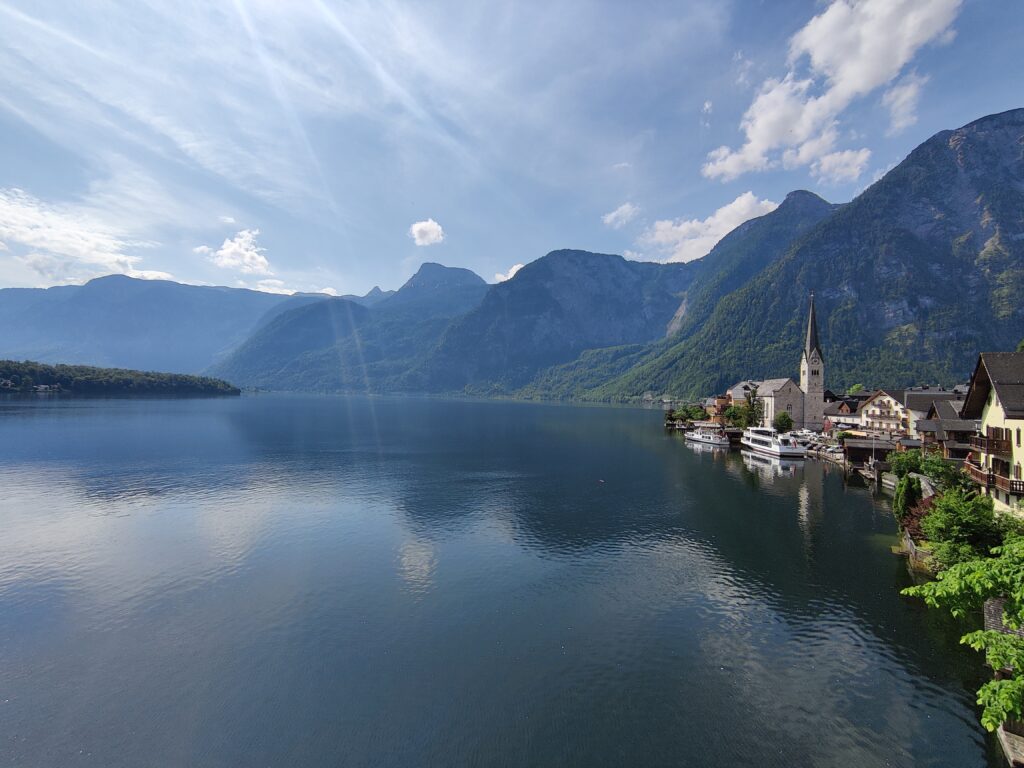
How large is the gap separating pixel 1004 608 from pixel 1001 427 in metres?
44.2

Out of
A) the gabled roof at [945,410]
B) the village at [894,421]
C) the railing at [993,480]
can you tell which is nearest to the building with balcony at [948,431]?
the gabled roof at [945,410]

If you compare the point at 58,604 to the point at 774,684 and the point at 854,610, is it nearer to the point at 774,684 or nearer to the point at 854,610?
the point at 774,684

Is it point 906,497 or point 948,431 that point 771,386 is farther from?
point 906,497

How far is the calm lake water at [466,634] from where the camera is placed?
76.7 ft

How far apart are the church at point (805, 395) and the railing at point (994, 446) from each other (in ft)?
350

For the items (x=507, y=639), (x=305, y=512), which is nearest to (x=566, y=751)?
(x=507, y=639)

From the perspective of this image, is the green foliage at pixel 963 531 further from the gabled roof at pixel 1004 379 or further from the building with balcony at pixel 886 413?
the building with balcony at pixel 886 413

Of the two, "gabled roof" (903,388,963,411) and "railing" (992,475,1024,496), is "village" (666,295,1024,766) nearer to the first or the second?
"railing" (992,475,1024,496)

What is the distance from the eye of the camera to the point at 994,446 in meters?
45.6

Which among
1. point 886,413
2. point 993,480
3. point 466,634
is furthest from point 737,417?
point 466,634

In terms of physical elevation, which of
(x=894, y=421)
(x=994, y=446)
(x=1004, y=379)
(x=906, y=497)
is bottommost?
(x=906, y=497)

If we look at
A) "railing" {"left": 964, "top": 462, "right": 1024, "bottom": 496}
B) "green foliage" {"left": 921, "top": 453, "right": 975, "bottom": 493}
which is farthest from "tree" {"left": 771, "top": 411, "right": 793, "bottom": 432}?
"railing" {"left": 964, "top": 462, "right": 1024, "bottom": 496}

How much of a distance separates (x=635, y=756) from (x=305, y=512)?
52036 mm

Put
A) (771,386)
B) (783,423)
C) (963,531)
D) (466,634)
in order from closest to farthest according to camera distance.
Answer: (466,634) < (963,531) < (783,423) < (771,386)
